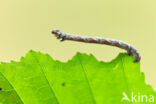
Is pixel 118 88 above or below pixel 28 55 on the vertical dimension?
below

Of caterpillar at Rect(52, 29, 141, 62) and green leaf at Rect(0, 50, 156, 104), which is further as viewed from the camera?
caterpillar at Rect(52, 29, 141, 62)

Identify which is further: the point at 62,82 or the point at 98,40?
the point at 98,40

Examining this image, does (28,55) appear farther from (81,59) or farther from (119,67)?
(119,67)

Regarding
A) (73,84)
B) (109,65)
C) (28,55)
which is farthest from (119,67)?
(28,55)

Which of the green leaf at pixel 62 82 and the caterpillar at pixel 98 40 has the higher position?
the caterpillar at pixel 98 40

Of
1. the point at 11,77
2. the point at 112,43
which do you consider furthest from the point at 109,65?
the point at 11,77

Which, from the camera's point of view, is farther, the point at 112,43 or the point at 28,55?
the point at 112,43

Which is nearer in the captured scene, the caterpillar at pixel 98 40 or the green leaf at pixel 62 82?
the green leaf at pixel 62 82

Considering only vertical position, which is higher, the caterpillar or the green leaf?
the caterpillar
